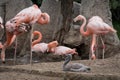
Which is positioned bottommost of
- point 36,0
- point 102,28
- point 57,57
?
point 57,57

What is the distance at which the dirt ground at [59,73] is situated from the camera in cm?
584

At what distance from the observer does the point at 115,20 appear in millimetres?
17719

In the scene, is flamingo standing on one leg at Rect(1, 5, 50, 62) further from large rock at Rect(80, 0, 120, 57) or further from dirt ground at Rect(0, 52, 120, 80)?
large rock at Rect(80, 0, 120, 57)

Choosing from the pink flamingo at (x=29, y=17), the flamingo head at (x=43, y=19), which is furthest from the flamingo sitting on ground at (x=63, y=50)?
the pink flamingo at (x=29, y=17)

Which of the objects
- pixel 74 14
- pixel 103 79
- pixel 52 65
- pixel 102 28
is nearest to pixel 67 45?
pixel 74 14

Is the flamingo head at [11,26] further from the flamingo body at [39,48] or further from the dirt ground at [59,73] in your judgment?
the flamingo body at [39,48]

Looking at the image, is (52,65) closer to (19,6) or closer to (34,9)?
(34,9)

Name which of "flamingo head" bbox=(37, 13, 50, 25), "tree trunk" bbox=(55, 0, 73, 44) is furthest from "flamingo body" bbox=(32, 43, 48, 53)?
"flamingo head" bbox=(37, 13, 50, 25)

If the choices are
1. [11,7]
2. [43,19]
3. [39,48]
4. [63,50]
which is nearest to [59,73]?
[43,19]

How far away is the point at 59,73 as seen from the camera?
654 cm

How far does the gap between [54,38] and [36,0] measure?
5483mm

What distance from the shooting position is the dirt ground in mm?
5840

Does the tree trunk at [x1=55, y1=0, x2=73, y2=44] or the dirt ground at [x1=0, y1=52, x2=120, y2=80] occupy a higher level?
Answer: the tree trunk at [x1=55, y1=0, x2=73, y2=44]

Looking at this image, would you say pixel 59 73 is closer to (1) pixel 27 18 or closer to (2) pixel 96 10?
(1) pixel 27 18
